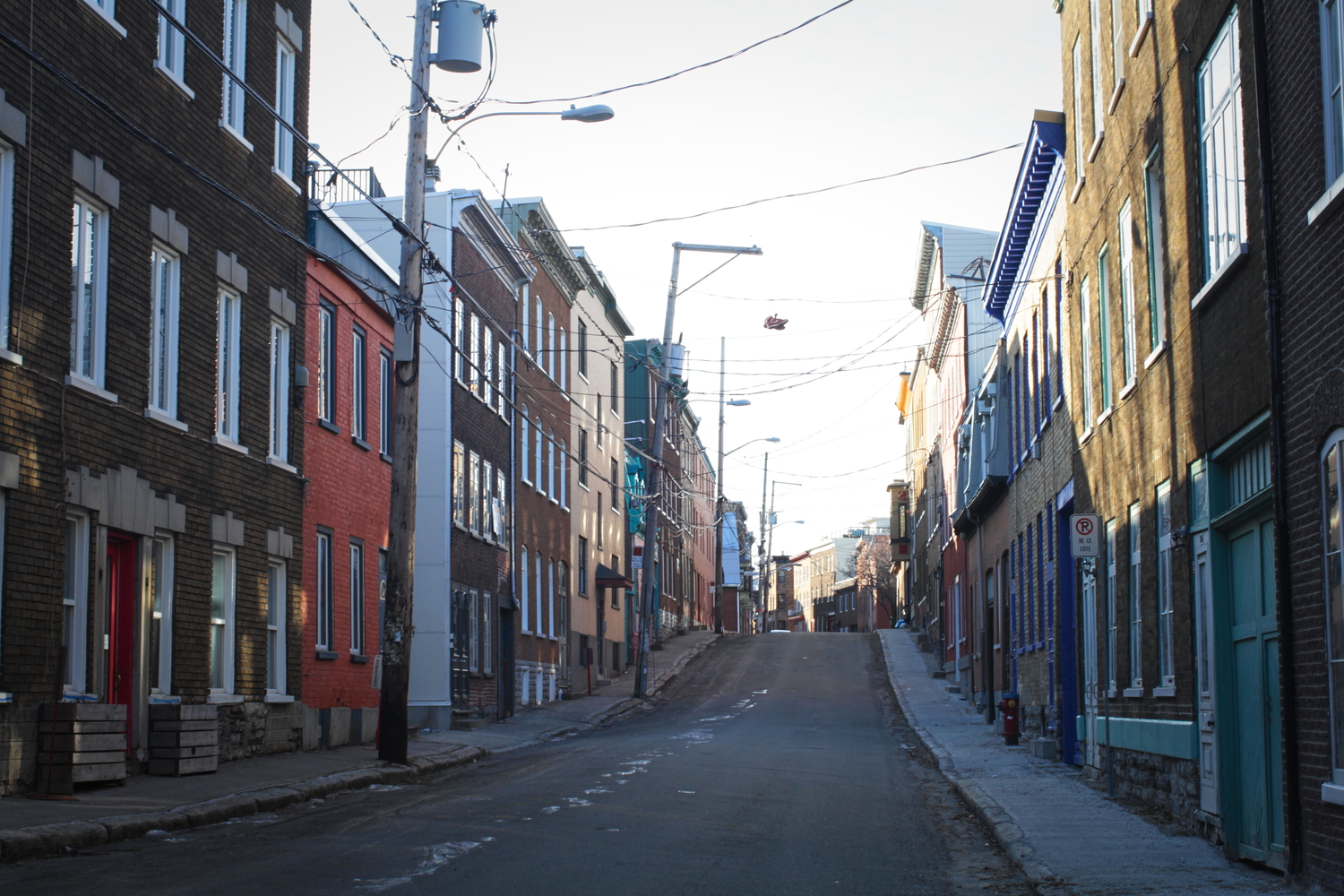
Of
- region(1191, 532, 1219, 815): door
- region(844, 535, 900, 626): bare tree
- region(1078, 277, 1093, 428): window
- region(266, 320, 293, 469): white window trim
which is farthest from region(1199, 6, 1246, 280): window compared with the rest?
region(844, 535, 900, 626): bare tree

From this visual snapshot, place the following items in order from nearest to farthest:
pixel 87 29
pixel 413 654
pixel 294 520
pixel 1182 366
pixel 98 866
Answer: pixel 98 866 < pixel 1182 366 < pixel 87 29 < pixel 294 520 < pixel 413 654

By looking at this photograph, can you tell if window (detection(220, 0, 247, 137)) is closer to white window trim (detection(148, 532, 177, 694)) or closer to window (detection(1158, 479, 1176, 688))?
white window trim (detection(148, 532, 177, 694))

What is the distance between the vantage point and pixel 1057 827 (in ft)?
41.5

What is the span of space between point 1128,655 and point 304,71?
47.1 ft

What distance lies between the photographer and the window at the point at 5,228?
1347 cm

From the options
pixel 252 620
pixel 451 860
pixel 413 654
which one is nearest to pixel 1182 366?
pixel 451 860

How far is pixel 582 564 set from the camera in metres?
44.8

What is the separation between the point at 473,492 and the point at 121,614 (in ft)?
50.9

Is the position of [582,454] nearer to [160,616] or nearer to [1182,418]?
[160,616]

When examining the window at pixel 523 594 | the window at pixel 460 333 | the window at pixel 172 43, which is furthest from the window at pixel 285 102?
the window at pixel 523 594

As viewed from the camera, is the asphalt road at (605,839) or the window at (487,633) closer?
the asphalt road at (605,839)

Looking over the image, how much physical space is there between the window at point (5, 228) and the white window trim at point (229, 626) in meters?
5.80

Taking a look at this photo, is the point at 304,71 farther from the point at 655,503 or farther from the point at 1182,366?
the point at 655,503

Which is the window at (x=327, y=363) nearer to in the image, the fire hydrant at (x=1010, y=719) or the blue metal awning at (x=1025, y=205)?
the blue metal awning at (x=1025, y=205)
